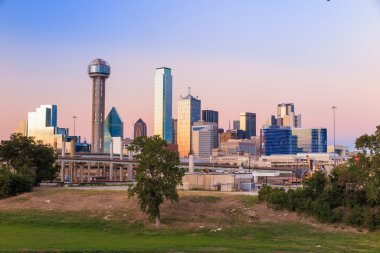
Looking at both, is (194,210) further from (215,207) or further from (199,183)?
(199,183)

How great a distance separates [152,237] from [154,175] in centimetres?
830

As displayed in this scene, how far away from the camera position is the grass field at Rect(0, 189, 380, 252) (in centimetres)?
3741

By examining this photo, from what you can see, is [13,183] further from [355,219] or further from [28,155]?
[355,219]

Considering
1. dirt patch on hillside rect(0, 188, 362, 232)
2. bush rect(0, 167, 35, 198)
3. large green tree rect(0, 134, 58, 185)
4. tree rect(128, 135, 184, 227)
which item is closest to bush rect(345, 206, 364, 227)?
dirt patch on hillside rect(0, 188, 362, 232)

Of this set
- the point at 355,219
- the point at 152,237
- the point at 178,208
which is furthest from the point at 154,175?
the point at 355,219

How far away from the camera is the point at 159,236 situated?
4628 cm

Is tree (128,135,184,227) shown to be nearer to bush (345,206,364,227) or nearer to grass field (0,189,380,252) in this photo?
grass field (0,189,380,252)

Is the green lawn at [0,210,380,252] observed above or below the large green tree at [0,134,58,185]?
below

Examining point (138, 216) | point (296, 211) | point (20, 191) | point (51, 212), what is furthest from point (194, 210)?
point (20, 191)

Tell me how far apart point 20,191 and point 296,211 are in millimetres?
35214

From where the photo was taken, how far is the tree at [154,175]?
51188 mm

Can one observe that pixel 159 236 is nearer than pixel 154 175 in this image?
Yes

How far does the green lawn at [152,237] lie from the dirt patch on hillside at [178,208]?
1855mm

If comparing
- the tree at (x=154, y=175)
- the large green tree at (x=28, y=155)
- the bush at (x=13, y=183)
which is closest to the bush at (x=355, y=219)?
the tree at (x=154, y=175)
